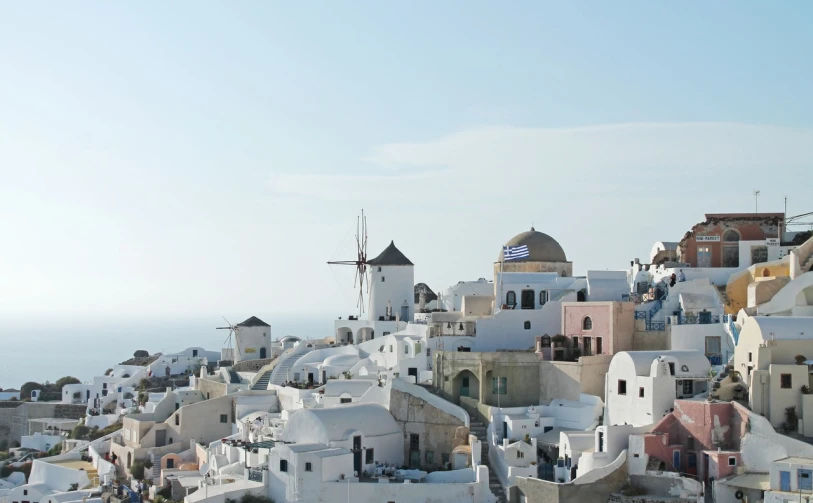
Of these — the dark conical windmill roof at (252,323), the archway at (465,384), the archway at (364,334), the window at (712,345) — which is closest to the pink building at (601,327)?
the window at (712,345)

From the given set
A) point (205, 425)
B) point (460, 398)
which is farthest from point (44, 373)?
point (460, 398)

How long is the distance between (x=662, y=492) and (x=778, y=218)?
14805 mm

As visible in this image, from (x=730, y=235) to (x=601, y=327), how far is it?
298 inches

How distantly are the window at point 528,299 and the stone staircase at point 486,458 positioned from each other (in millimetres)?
6948

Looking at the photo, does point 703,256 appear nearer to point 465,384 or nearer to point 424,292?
point 465,384

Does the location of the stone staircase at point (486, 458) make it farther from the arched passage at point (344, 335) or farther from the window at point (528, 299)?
the arched passage at point (344, 335)

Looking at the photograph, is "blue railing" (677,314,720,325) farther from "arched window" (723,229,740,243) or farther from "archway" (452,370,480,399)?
"archway" (452,370,480,399)

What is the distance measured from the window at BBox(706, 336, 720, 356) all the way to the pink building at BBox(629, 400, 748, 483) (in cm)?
449

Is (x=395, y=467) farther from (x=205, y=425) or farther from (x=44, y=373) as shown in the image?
(x=44, y=373)

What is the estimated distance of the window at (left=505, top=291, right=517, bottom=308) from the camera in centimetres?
3738

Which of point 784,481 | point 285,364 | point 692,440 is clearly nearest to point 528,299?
point 285,364

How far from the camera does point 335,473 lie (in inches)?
1118

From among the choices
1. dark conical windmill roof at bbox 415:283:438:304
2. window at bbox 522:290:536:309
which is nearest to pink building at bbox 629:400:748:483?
window at bbox 522:290:536:309

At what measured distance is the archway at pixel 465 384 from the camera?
107 feet
